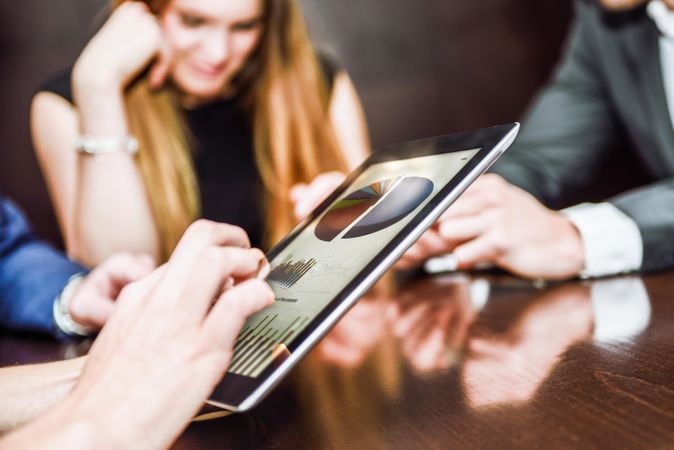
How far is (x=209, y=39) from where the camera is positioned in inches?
49.9

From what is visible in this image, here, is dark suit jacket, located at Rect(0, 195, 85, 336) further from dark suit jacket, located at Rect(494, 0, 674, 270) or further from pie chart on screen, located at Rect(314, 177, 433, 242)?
dark suit jacket, located at Rect(494, 0, 674, 270)

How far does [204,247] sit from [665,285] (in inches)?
18.5

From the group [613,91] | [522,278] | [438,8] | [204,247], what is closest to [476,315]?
[522,278]

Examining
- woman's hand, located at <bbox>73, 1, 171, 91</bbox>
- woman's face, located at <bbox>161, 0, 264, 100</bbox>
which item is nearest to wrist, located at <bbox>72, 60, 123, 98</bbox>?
woman's hand, located at <bbox>73, 1, 171, 91</bbox>

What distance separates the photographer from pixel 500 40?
1618 millimetres

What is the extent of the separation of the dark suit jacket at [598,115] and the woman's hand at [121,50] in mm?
627

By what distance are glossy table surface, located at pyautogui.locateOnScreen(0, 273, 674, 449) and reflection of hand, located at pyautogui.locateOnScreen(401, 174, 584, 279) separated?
0.04 meters

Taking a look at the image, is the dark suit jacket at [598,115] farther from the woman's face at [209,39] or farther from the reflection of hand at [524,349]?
the woman's face at [209,39]

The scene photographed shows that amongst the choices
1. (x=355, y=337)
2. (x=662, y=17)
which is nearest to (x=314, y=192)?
(x=355, y=337)

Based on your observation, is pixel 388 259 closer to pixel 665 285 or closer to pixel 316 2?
pixel 665 285

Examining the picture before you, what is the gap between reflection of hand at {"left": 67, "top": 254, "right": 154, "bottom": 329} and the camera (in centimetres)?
65

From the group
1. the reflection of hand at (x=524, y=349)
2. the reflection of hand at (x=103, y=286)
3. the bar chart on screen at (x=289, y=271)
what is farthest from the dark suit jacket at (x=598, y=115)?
the reflection of hand at (x=103, y=286)

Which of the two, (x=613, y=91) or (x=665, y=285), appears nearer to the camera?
(x=665, y=285)

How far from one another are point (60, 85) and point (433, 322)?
0.93 m
